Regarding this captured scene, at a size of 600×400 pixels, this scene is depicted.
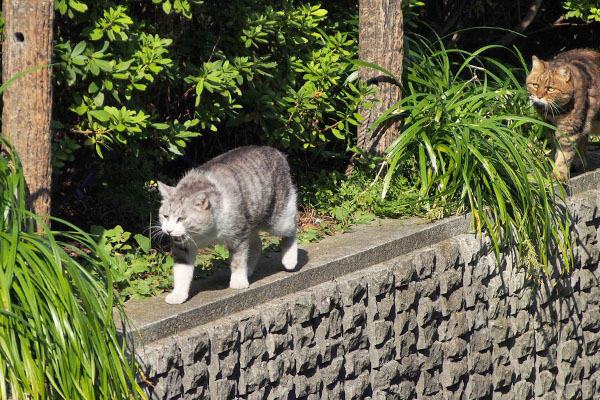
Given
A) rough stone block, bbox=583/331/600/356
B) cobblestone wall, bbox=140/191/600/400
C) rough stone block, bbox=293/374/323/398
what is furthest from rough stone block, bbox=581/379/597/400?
rough stone block, bbox=293/374/323/398

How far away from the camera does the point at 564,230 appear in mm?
6785

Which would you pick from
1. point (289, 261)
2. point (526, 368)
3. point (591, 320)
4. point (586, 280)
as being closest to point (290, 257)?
point (289, 261)

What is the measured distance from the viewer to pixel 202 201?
15.3 feet

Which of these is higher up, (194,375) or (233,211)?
(233,211)

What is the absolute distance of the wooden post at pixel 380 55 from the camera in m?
6.51

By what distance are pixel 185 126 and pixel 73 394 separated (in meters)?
2.21

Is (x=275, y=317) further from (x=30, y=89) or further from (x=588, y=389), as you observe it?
(x=588, y=389)

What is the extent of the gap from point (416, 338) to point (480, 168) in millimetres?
1369

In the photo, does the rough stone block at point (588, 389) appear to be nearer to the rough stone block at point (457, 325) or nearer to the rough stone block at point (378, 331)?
the rough stone block at point (457, 325)

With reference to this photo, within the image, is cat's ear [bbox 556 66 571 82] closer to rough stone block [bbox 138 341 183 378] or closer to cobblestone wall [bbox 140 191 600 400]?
cobblestone wall [bbox 140 191 600 400]

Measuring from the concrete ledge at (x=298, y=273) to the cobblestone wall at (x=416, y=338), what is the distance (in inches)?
2.9

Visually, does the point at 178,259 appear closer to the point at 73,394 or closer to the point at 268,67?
the point at 73,394

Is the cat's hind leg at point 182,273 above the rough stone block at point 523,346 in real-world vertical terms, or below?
above

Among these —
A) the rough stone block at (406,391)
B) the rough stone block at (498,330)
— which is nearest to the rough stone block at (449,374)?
the rough stone block at (406,391)
